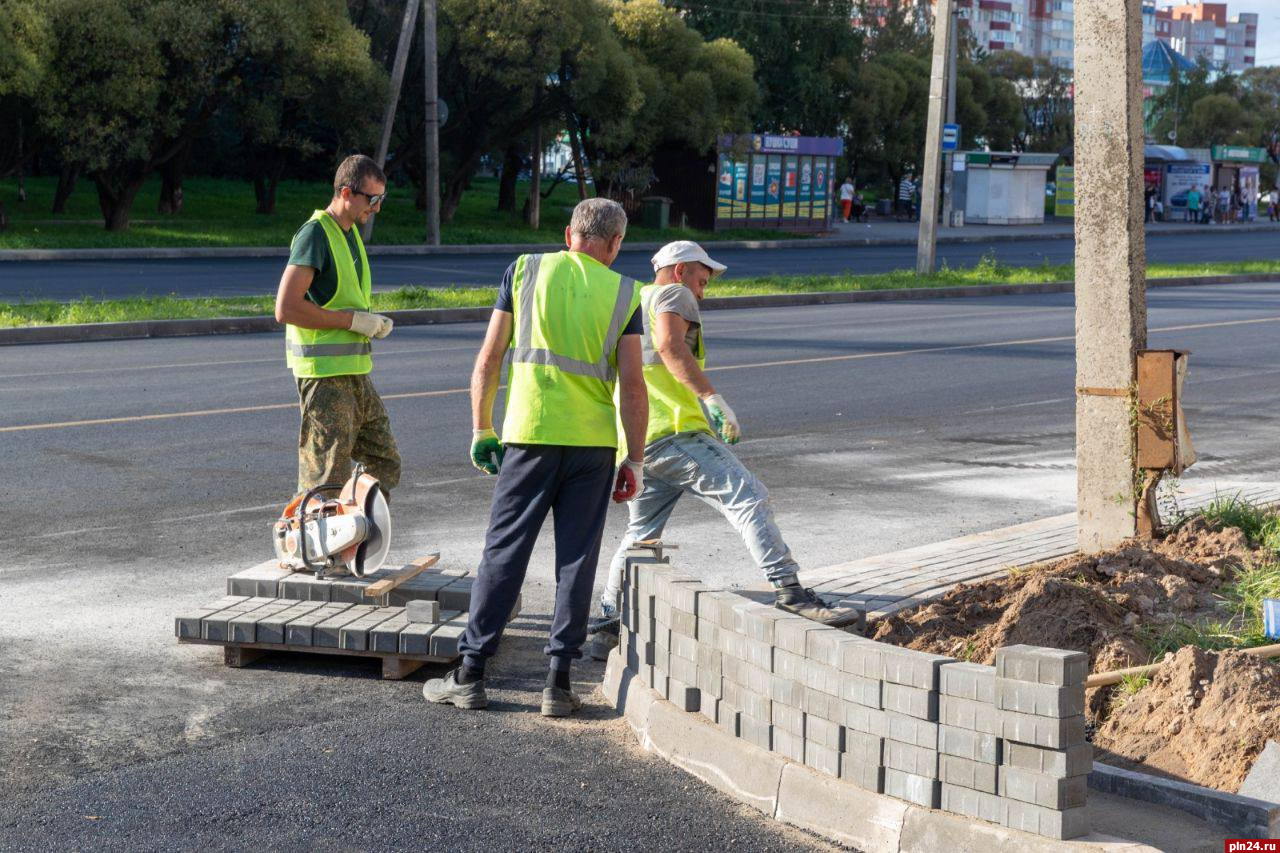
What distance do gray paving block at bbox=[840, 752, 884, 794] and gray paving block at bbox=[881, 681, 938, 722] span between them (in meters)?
0.19

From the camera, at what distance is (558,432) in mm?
5324

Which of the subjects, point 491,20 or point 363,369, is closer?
point 363,369

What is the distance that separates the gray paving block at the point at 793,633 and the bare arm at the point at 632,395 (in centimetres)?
120

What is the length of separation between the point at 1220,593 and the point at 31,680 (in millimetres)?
4528

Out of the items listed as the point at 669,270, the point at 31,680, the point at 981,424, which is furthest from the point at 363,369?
the point at 981,424

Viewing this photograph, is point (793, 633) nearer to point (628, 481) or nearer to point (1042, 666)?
point (1042, 666)

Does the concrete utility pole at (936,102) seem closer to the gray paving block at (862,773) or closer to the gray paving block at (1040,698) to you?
the gray paving block at (862,773)

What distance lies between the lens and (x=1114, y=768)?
14.6 feet

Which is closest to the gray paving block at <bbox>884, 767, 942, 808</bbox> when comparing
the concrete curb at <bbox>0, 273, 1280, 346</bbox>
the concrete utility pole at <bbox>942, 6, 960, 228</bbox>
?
the concrete curb at <bbox>0, 273, 1280, 346</bbox>

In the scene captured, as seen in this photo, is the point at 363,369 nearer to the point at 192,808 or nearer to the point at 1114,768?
the point at 192,808

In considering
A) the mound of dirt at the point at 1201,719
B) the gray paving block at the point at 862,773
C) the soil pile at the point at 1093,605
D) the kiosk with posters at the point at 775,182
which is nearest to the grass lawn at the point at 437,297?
the soil pile at the point at 1093,605

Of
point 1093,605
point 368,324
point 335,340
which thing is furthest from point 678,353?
point 1093,605

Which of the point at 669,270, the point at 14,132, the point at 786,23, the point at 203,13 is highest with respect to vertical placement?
the point at 786,23

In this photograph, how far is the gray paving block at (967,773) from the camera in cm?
401
